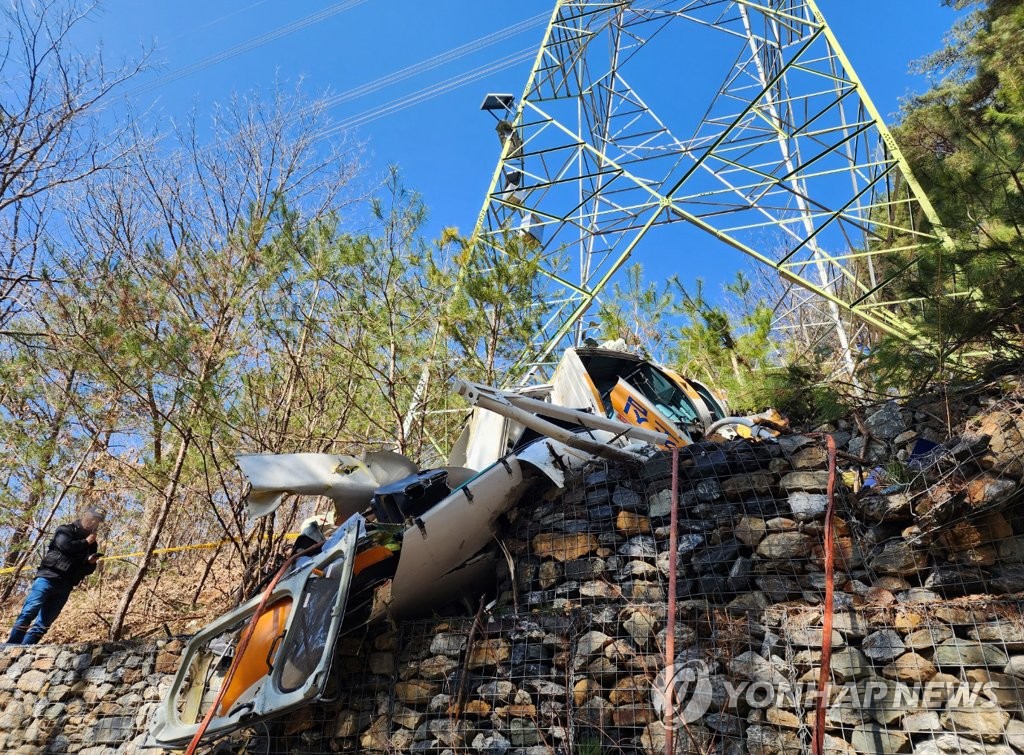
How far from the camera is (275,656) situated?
376 cm

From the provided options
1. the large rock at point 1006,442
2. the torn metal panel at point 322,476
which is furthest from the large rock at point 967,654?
the torn metal panel at point 322,476

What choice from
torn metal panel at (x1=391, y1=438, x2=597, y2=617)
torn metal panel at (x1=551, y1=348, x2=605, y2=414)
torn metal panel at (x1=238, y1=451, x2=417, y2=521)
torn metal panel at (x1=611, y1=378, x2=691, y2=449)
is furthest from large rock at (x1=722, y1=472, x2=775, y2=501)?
torn metal panel at (x1=238, y1=451, x2=417, y2=521)

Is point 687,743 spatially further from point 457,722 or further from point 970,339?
point 970,339

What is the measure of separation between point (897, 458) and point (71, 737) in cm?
602

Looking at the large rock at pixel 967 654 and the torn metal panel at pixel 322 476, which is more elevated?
the torn metal panel at pixel 322 476

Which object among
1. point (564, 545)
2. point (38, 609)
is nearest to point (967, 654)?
point (564, 545)

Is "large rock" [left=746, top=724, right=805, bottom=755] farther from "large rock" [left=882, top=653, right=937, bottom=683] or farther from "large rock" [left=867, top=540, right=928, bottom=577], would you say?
"large rock" [left=867, top=540, right=928, bottom=577]

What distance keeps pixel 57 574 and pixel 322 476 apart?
2.90 meters

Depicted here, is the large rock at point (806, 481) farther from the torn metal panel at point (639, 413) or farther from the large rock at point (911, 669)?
the torn metal panel at point (639, 413)

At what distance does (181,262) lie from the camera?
691 cm

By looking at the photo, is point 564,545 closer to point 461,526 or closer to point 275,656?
point 461,526

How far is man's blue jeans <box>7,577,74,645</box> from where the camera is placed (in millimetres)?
5727

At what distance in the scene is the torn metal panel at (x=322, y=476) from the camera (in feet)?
14.5

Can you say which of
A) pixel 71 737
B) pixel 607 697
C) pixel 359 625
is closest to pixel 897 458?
pixel 607 697
